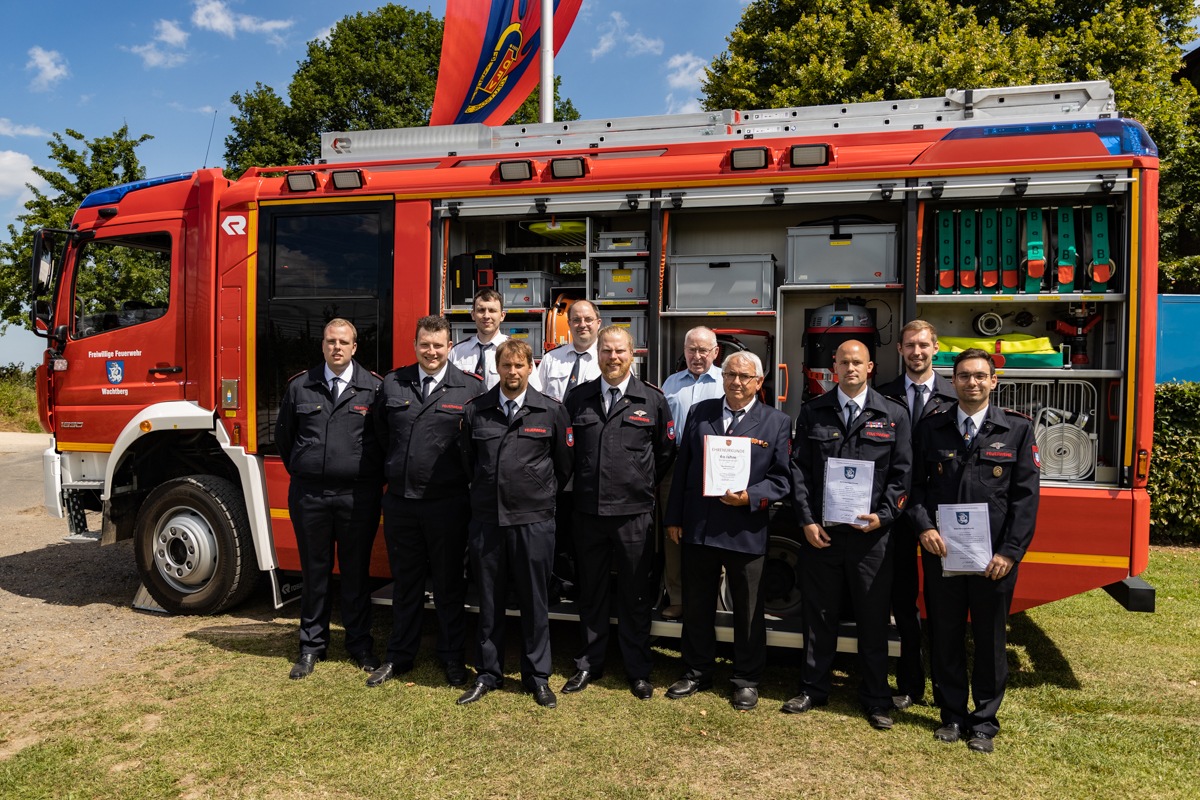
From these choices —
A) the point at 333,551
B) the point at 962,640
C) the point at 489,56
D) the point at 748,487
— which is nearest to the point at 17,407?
the point at 489,56

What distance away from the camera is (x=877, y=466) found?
3.89m

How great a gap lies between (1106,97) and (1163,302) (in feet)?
19.4

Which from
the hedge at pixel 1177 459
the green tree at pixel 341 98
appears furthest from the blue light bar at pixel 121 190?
the green tree at pixel 341 98

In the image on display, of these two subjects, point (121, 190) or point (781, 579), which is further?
point (121, 190)

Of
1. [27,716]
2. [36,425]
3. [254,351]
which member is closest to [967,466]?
[254,351]

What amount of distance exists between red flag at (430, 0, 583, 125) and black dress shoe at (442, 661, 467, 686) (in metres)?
6.44

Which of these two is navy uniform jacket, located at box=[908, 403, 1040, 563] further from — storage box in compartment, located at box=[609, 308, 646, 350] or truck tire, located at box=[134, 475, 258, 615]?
truck tire, located at box=[134, 475, 258, 615]

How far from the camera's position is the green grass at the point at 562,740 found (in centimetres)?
347

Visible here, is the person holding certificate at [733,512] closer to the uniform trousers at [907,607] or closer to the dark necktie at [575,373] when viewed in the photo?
the uniform trousers at [907,607]

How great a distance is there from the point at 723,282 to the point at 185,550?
13.5 feet

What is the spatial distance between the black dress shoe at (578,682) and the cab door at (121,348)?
11.1 ft

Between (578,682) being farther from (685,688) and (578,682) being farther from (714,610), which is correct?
(714,610)

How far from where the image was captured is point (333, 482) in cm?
462

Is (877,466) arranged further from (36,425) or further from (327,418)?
(36,425)
